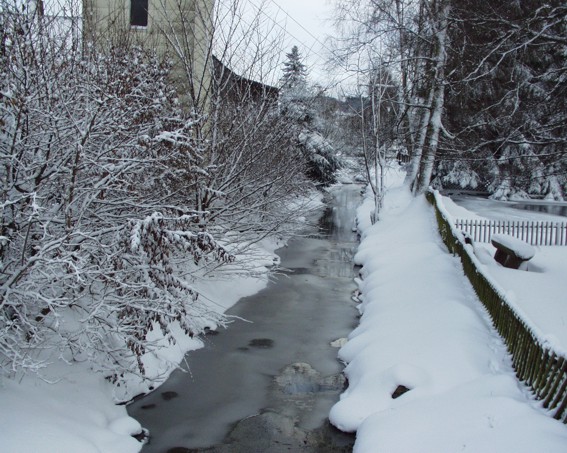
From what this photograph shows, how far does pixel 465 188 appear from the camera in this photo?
36.0m

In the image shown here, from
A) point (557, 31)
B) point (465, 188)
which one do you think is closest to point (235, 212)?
point (557, 31)

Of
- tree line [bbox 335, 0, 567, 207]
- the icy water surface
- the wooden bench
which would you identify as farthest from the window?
the wooden bench

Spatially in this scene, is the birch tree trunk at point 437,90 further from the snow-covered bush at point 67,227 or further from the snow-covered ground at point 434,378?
the snow-covered bush at point 67,227

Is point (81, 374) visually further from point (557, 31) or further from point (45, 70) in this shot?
point (557, 31)

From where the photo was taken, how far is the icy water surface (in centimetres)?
716

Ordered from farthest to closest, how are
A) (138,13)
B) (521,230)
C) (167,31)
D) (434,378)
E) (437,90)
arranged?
(437,90), (521,230), (138,13), (167,31), (434,378)

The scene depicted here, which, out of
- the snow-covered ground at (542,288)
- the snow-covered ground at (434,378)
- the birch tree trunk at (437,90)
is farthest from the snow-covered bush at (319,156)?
the snow-covered ground at (434,378)

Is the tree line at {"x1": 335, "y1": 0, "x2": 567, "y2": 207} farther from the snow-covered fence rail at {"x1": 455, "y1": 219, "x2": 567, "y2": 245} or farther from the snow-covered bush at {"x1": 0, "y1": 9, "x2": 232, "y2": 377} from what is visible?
the snow-covered bush at {"x1": 0, "y1": 9, "x2": 232, "y2": 377}

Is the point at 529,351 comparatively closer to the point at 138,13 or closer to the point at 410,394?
the point at 410,394

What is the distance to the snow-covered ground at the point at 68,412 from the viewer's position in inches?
226

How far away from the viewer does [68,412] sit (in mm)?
6750

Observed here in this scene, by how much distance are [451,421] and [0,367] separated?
5048 millimetres

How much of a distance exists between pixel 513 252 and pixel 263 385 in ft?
23.2

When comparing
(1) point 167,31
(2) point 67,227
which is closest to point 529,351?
(2) point 67,227
